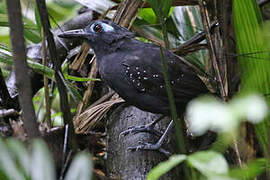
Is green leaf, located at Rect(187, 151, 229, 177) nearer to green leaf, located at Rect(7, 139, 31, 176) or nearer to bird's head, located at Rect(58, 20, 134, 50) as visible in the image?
green leaf, located at Rect(7, 139, 31, 176)

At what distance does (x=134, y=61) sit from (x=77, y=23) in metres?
1.09

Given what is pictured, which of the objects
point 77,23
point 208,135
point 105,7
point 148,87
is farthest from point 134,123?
point 77,23

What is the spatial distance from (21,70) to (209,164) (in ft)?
2.03

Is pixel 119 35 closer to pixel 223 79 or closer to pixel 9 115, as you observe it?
pixel 223 79

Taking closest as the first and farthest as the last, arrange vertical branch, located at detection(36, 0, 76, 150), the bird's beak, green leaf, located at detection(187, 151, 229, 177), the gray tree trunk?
green leaf, located at detection(187, 151, 229, 177)
vertical branch, located at detection(36, 0, 76, 150)
the gray tree trunk
the bird's beak

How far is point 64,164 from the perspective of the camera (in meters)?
1.45

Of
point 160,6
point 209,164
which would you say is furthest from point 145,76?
point 209,164

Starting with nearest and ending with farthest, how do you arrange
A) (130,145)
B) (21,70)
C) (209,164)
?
(209,164), (21,70), (130,145)

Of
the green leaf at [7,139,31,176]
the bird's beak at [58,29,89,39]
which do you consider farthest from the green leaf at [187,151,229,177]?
the bird's beak at [58,29,89,39]

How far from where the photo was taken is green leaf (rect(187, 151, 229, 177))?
849mm

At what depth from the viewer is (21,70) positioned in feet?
3.88

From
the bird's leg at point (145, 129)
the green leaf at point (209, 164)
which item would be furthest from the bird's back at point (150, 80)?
the green leaf at point (209, 164)

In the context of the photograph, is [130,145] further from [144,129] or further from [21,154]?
[21,154]

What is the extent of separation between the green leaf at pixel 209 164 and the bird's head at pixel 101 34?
91.9 inches
